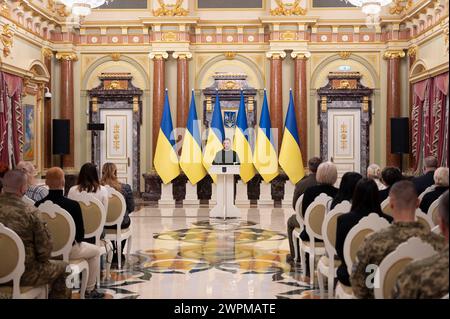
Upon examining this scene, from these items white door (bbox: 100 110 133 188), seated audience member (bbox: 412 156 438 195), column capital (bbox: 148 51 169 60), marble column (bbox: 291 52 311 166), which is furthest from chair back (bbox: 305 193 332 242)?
white door (bbox: 100 110 133 188)

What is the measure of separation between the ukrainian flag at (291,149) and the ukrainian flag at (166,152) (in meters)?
2.48

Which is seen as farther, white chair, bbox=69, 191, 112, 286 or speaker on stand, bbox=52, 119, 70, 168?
speaker on stand, bbox=52, 119, 70, 168

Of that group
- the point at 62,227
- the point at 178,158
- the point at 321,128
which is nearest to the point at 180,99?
the point at 178,158

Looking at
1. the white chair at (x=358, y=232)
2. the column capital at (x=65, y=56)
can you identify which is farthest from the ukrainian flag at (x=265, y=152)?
the white chair at (x=358, y=232)

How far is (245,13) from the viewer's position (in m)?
Answer: 14.7

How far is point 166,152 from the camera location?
13.7 metres

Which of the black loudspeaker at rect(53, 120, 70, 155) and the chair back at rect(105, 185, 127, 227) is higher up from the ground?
the black loudspeaker at rect(53, 120, 70, 155)

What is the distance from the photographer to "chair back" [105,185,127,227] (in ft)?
22.7

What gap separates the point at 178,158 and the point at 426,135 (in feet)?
18.0

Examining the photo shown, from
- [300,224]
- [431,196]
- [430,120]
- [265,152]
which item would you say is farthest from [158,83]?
[431,196]

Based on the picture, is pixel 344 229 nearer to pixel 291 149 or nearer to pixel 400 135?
pixel 291 149

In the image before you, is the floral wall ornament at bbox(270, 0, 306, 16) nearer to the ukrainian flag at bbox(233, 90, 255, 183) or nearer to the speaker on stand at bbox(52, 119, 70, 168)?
the ukrainian flag at bbox(233, 90, 255, 183)

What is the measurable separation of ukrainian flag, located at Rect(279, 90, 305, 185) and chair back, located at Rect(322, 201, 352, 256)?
27.5 feet
